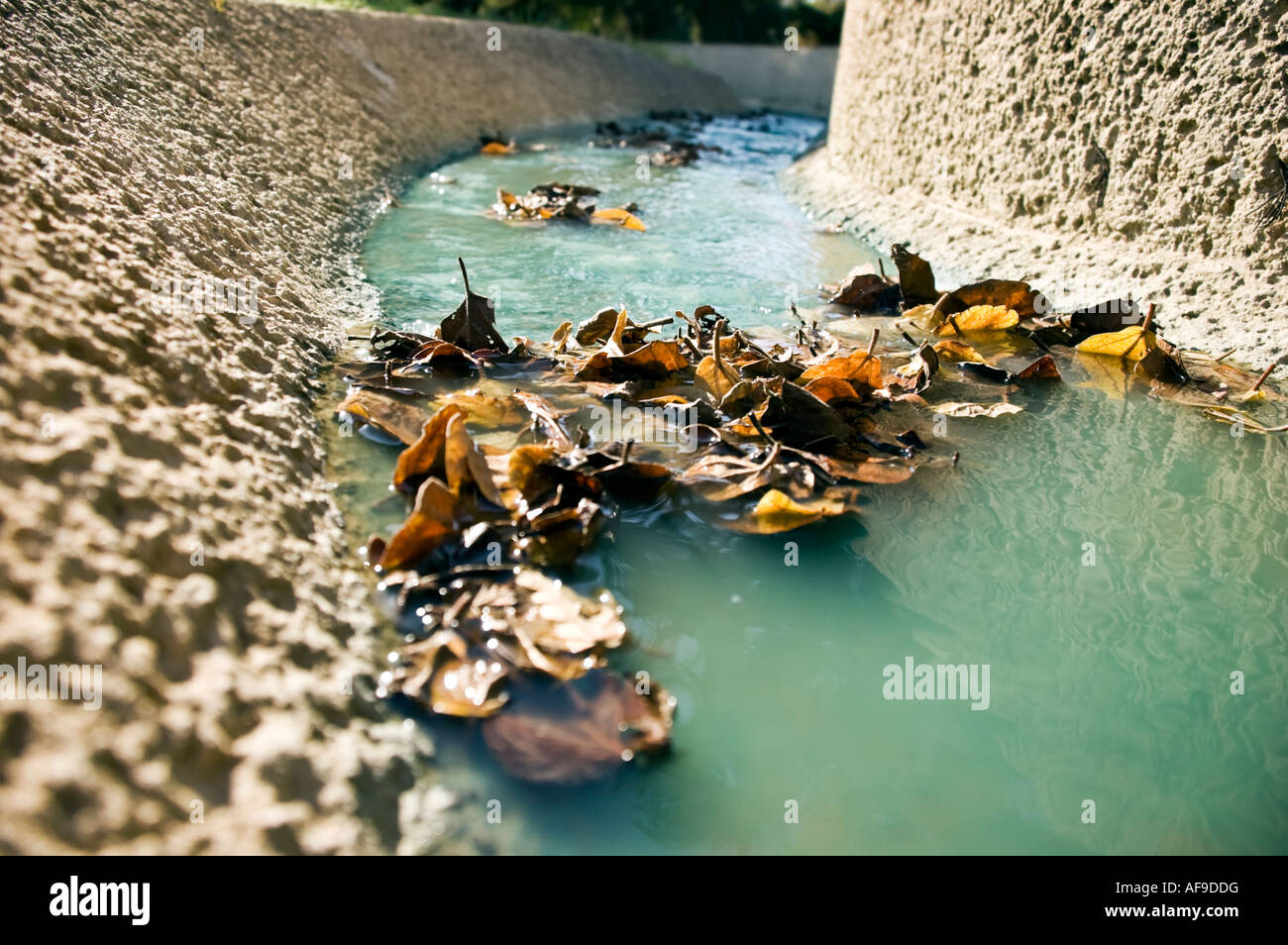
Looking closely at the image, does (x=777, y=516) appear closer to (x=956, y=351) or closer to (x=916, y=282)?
(x=956, y=351)

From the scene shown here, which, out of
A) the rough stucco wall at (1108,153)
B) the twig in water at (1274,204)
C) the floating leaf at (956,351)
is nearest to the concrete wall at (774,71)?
the rough stucco wall at (1108,153)

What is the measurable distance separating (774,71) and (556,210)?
55.5 ft

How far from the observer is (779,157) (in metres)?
10.2

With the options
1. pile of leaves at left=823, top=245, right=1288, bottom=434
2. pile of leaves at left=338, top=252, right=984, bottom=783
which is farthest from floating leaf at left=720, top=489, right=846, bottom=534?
pile of leaves at left=823, top=245, right=1288, bottom=434

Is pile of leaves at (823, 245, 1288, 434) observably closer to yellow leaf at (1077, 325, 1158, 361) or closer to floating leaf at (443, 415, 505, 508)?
yellow leaf at (1077, 325, 1158, 361)

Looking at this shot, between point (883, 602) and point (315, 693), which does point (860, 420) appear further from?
point (315, 693)

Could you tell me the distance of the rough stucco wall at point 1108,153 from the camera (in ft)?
10.3

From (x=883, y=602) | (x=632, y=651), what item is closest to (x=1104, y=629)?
(x=883, y=602)

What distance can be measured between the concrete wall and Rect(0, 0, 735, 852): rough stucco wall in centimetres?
1870

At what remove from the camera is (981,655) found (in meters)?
1.55

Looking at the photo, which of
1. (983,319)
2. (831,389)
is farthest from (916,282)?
(831,389)

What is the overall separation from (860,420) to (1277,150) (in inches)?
81.9

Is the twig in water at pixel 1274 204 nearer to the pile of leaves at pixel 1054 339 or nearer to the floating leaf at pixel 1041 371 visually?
the pile of leaves at pixel 1054 339
